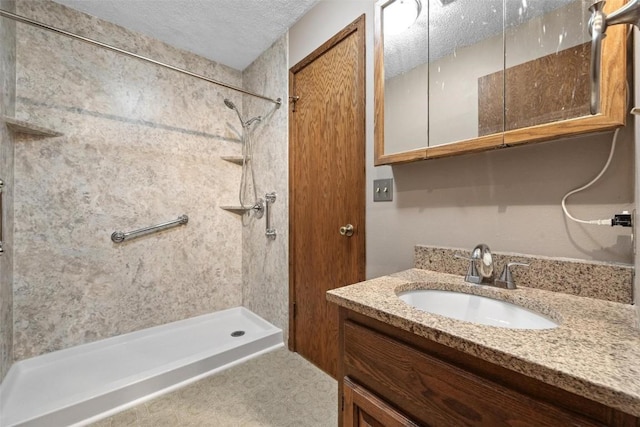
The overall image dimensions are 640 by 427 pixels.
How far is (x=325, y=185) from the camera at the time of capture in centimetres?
163

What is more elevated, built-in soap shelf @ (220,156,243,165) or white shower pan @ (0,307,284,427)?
built-in soap shelf @ (220,156,243,165)

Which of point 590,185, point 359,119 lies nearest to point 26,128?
point 359,119

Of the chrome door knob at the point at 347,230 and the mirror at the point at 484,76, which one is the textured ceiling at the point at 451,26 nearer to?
the mirror at the point at 484,76

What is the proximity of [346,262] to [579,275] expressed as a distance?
38.1 inches

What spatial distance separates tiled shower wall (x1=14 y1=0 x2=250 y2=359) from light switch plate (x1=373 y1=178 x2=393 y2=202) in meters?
1.25

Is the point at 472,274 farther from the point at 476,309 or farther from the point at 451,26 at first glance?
the point at 451,26

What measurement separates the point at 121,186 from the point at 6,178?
0.56 meters

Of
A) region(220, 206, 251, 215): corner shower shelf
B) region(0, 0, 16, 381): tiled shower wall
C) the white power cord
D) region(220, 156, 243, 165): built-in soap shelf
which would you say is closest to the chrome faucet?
the white power cord

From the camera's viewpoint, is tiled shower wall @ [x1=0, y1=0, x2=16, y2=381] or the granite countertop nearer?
the granite countertop

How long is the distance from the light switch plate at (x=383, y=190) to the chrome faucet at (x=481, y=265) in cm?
47

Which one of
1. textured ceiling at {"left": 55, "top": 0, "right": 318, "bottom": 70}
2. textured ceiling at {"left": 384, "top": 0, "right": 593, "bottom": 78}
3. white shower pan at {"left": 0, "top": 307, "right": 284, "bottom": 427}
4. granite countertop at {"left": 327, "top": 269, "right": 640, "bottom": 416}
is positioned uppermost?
textured ceiling at {"left": 55, "top": 0, "right": 318, "bottom": 70}

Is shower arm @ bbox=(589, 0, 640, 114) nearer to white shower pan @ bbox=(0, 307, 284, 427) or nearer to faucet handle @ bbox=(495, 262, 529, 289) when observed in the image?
faucet handle @ bbox=(495, 262, 529, 289)

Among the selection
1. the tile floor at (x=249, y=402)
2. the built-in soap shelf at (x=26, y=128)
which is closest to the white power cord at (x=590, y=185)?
the tile floor at (x=249, y=402)

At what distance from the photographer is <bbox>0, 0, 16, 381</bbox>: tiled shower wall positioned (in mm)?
1382
